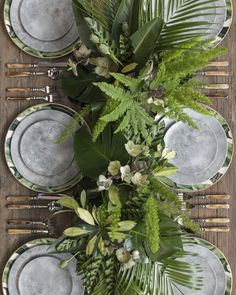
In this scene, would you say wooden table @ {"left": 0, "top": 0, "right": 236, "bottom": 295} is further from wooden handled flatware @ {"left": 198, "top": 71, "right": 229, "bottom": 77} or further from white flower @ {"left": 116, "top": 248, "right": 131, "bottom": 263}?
white flower @ {"left": 116, "top": 248, "right": 131, "bottom": 263}

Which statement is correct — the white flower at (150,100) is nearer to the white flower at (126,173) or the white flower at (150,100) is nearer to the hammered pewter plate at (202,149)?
the white flower at (126,173)

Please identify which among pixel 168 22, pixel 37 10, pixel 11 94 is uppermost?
pixel 37 10

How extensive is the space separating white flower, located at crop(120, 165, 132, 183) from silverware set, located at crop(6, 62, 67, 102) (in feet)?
1.32

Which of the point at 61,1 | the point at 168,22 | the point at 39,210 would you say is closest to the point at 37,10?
the point at 61,1

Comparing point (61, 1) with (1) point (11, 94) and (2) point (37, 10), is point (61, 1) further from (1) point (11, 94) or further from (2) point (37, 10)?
(1) point (11, 94)

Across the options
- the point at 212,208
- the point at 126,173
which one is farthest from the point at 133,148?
the point at 212,208

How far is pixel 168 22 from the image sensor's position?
1.15 meters

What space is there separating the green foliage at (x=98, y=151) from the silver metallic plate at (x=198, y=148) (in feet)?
0.81

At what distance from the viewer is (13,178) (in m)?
1.37

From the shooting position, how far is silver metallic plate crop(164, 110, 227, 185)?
133 centimetres

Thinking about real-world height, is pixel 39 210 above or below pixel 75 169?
below

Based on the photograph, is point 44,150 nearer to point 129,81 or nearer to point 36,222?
point 36,222

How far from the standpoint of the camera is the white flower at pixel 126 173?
1.10m

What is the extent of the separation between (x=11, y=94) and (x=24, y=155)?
215 mm
